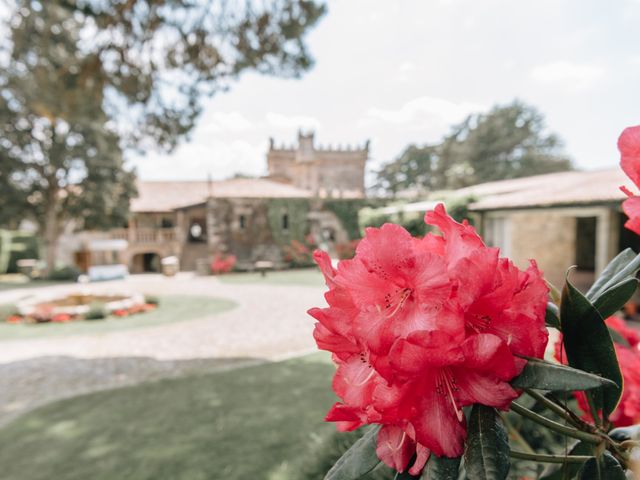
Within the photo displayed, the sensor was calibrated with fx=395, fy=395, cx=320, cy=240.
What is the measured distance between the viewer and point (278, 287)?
1586cm

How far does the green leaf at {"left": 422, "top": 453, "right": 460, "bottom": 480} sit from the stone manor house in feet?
72.3

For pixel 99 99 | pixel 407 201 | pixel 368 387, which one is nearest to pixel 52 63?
pixel 99 99

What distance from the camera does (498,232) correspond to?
40.7 feet

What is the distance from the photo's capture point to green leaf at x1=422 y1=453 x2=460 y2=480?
48cm

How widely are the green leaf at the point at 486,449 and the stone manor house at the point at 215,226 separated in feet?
72.4

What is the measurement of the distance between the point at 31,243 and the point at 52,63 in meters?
23.9

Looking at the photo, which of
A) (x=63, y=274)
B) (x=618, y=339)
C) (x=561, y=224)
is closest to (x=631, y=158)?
(x=618, y=339)

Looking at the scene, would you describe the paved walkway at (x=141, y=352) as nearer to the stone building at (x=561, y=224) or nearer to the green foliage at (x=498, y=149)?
the stone building at (x=561, y=224)

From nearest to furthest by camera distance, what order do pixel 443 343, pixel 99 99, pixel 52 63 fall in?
pixel 443 343 < pixel 52 63 < pixel 99 99

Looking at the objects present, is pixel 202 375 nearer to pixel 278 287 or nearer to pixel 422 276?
pixel 422 276

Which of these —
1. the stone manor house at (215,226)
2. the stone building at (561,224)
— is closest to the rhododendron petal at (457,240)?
the stone building at (561,224)

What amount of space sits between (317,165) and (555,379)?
37.5 m

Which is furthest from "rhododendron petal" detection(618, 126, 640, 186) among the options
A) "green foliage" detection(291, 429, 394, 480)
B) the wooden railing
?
the wooden railing

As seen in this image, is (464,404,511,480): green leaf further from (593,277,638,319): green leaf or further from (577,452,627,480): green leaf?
(593,277,638,319): green leaf
